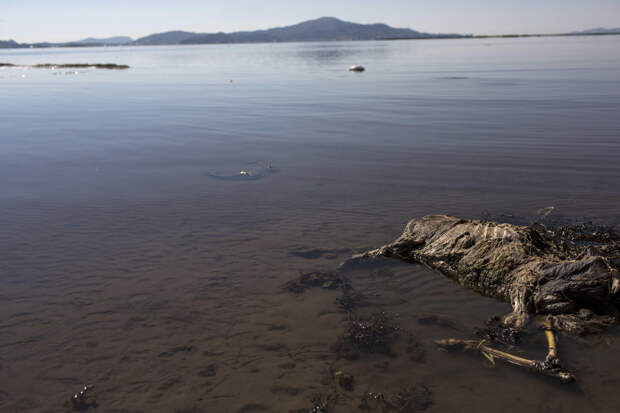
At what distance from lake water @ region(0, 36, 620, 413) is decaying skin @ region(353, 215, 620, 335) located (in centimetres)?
30

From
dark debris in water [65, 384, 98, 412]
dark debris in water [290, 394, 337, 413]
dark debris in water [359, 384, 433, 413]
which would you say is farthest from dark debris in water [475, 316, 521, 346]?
dark debris in water [65, 384, 98, 412]

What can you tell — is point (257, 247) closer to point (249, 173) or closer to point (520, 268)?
point (520, 268)

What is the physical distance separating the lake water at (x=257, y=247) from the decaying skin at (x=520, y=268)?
0.99 feet

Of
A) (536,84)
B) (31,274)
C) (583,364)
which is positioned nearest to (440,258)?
(583,364)

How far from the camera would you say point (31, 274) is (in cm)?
820

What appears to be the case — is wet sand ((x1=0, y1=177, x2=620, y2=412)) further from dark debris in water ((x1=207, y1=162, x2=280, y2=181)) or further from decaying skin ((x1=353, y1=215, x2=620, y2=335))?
dark debris in water ((x1=207, y1=162, x2=280, y2=181))

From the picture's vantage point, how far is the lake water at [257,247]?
545 cm

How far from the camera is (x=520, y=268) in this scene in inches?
269

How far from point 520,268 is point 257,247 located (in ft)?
16.0

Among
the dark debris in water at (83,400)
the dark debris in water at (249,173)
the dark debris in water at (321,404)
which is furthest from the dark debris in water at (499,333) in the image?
the dark debris in water at (249,173)

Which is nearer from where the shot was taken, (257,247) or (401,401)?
(401,401)

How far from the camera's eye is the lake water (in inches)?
215

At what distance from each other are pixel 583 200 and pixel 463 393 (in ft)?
25.7

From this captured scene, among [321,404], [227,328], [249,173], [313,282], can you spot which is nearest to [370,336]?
[321,404]
